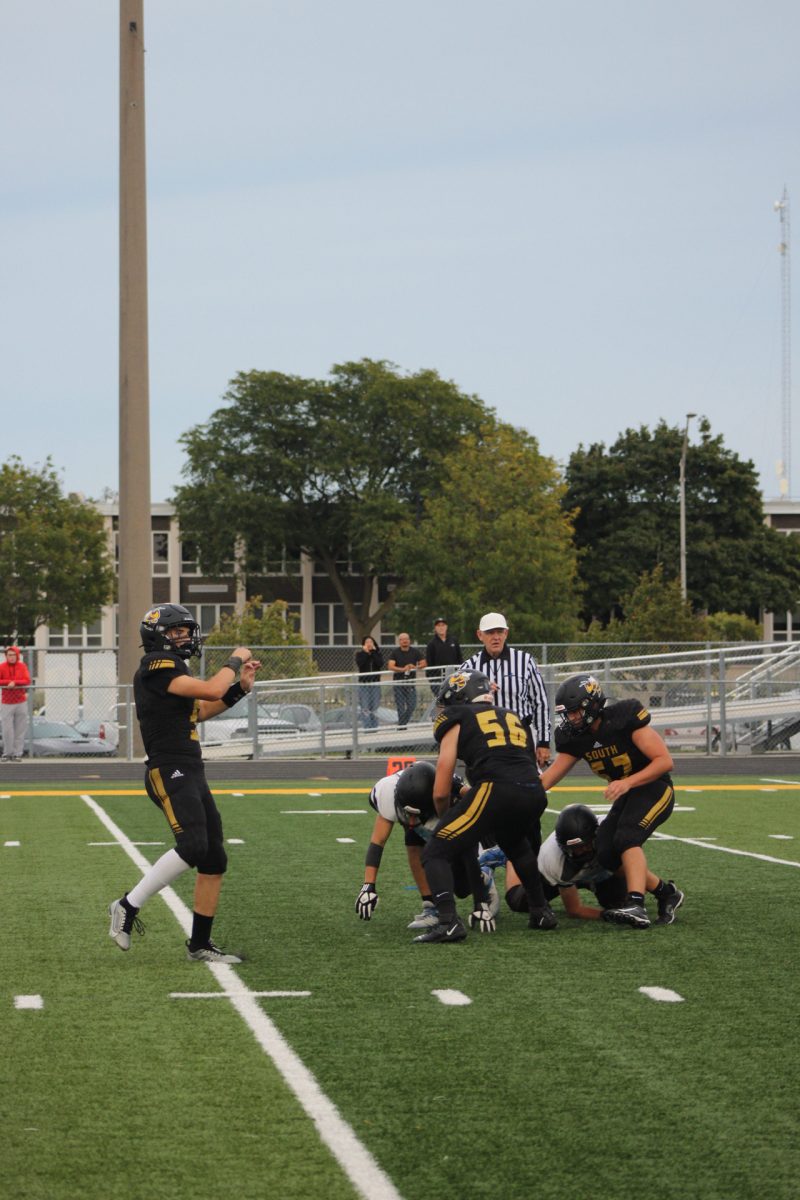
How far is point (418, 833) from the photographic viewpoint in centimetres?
985

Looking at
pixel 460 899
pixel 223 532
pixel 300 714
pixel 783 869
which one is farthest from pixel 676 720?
pixel 223 532

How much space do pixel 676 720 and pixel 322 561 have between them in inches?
1951

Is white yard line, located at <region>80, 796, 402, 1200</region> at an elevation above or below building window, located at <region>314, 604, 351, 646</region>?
below

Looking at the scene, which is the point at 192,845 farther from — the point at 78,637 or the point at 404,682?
the point at 78,637

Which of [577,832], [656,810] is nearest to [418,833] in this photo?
[577,832]

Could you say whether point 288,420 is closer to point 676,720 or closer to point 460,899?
point 676,720

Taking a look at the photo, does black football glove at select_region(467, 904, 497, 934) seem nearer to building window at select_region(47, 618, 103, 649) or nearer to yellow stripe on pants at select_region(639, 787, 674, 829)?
yellow stripe on pants at select_region(639, 787, 674, 829)

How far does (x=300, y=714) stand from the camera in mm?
29047

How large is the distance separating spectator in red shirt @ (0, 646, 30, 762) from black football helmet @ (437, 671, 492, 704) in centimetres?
1823

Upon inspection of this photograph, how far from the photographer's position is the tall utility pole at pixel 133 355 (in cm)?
2834

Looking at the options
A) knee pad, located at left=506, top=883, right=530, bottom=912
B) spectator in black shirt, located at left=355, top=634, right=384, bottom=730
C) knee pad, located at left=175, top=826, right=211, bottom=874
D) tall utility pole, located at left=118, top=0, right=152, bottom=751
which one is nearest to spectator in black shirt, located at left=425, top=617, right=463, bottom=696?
spectator in black shirt, located at left=355, top=634, right=384, bottom=730

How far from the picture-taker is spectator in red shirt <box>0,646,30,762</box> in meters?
27.0

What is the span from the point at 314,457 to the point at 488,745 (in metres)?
66.8

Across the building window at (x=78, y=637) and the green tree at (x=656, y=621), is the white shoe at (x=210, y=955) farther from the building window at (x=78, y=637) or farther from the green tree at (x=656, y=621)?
the building window at (x=78, y=637)
